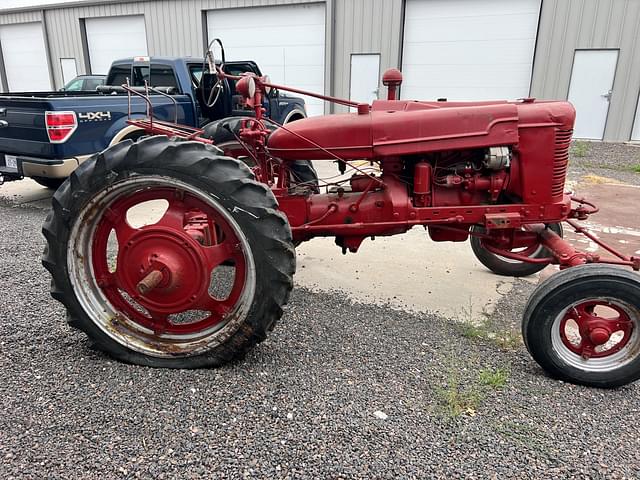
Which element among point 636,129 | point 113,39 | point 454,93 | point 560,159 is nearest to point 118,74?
point 560,159

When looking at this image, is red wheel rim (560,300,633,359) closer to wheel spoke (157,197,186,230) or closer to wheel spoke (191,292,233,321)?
wheel spoke (191,292,233,321)

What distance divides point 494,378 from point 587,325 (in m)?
0.54

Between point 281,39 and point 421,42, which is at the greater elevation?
point 281,39

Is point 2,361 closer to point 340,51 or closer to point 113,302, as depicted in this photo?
point 113,302

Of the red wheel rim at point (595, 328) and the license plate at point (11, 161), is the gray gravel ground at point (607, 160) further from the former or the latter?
the license plate at point (11, 161)

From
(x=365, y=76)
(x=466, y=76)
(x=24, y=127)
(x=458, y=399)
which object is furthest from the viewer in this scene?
(x=365, y=76)

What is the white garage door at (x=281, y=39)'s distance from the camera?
44.5 ft

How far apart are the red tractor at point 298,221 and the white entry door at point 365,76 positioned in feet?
34.9

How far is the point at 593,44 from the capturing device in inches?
442

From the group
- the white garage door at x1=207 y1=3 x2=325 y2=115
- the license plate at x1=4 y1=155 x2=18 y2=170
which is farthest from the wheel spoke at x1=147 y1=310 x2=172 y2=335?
the white garage door at x1=207 y1=3 x2=325 y2=115

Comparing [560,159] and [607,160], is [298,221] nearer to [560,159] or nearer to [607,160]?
[560,159]

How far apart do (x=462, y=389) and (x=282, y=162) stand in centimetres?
180

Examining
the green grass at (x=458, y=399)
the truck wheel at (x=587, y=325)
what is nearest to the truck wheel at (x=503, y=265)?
the truck wheel at (x=587, y=325)

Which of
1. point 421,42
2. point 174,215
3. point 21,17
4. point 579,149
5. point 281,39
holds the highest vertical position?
point 21,17
